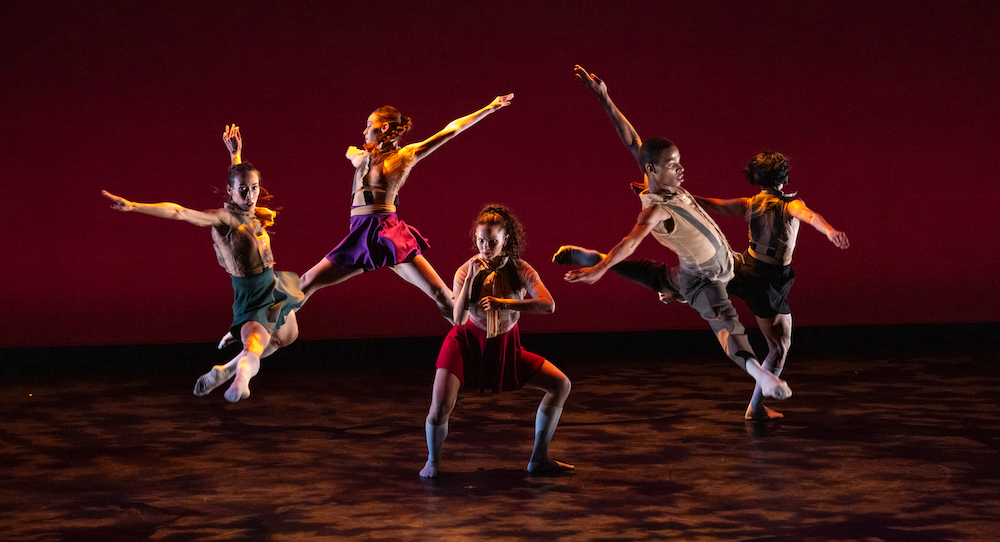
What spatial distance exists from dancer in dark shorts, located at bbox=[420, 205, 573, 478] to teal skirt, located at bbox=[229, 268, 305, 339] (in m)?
0.69

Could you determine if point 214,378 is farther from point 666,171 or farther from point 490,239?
point 666,171

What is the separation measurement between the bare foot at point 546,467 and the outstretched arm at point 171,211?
148cm

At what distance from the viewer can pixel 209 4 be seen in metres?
6.39

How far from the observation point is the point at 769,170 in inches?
176

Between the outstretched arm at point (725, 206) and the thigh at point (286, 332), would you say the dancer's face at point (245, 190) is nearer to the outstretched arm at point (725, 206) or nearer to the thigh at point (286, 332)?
the thigh at point (286, 332)

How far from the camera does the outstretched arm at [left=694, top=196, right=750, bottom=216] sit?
167 inches

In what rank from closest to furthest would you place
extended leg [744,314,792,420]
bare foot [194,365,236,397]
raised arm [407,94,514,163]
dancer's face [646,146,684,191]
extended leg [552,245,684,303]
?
bare foot [194,365,236,397]
dancer's face [646,146,684,191]
extended leg [552,245,684,303]
raised arm [407,94,514,163]
extended leg [744,314,792,420]

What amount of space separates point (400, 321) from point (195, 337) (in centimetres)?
132

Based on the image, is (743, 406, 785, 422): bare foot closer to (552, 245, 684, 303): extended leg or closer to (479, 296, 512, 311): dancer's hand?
(552, 245, 684, 303): extended leg

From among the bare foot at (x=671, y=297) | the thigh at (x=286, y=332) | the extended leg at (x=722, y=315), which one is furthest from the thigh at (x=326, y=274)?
the extended leg at (x=722, y=315)

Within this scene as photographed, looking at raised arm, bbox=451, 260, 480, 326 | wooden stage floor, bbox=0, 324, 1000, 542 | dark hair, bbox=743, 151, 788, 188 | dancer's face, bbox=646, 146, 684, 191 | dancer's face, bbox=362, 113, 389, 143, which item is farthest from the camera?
dark hair, bbox=743, 151, 788, 188

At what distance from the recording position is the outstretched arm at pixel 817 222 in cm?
386

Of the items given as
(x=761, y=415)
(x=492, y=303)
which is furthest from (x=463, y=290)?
(x=761, y=415)

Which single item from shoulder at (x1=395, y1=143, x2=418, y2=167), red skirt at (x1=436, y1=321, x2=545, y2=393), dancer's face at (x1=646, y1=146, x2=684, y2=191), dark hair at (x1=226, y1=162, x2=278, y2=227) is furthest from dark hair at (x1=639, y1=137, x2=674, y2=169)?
dark hair at (x1=226, y1=162, x2=278, y2=227)
